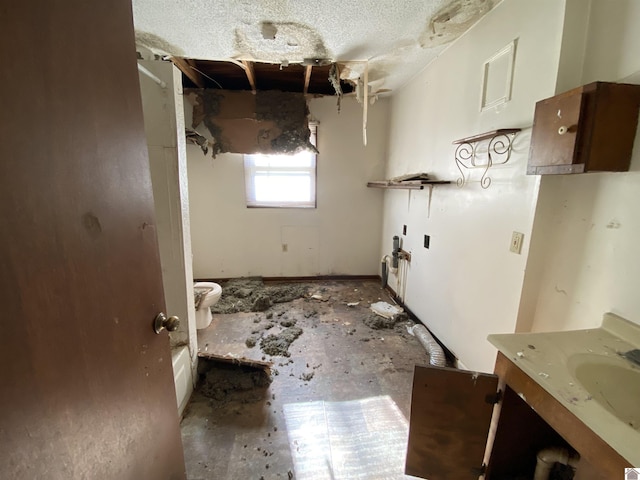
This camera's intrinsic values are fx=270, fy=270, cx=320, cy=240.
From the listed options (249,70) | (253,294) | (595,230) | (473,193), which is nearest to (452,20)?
(473,193)

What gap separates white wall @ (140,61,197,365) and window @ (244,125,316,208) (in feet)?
6.05

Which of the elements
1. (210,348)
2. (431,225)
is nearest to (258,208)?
(210,348)

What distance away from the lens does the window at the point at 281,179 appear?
340 cm

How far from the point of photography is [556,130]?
1066 millimetres

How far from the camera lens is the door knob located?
86cm

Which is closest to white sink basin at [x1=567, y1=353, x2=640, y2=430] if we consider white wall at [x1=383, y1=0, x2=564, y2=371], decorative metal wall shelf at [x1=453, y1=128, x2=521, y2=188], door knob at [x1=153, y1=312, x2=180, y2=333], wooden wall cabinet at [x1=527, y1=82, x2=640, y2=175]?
white wall at [x1=383, y1=0, x2=564, y2=371]

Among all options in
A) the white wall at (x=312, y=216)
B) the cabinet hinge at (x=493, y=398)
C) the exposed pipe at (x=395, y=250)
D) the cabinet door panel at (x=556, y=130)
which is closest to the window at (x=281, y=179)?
the white wall at (x=312, y=216)

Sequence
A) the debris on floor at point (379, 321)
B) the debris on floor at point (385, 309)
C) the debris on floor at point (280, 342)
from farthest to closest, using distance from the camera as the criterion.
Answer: the debris on floor at point (385, 309)
the debris on floor at point (379, 321)
the debris on floor at point (280, 342)

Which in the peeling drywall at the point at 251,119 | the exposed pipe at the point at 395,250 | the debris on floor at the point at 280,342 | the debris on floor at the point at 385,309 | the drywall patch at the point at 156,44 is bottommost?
the debris on floor at the point at 280,342

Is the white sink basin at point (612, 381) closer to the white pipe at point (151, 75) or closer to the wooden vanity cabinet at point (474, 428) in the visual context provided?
the wooden vanity cabinet at point (474, 428)

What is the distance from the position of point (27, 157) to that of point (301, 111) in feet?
10.1

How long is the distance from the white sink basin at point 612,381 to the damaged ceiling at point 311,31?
1.83m

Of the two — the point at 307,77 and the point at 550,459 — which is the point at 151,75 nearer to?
the point at 307,77

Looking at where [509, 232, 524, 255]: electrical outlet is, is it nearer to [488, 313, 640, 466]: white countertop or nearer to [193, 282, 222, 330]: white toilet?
[488, 313, 640, 466]: white countertop
